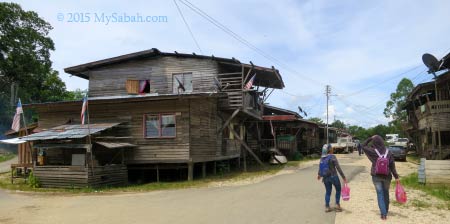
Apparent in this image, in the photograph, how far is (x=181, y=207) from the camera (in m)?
10.8

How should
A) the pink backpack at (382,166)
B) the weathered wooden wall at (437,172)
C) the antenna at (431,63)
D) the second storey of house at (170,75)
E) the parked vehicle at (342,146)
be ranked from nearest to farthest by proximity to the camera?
1. the pink backpack at (382,166)
2. the weathered wooden wall at (437,172)
3. the second storey of house at (170,75)
4. the antenna at (431,63)
5. the parked vehicle at (342,146)

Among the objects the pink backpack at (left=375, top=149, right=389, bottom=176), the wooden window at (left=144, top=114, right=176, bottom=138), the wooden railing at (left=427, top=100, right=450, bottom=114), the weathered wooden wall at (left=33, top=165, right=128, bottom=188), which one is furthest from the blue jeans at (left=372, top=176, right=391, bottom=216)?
the wooden railing at (left=427, top=100, right=450, bottom=114)

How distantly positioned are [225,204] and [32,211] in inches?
219

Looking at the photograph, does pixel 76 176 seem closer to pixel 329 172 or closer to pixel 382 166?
pixel 329 172

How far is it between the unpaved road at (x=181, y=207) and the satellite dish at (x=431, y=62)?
13631 millimetres

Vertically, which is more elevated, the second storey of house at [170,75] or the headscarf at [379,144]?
the second storey of house at [170,75]

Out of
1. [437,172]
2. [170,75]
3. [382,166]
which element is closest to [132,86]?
[170,75]

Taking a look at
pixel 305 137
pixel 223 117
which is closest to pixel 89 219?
pixel 223 117

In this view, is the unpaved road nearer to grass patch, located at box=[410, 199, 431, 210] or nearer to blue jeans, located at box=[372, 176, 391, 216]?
blue jeans, located at box=[372, 176, 391, 216]

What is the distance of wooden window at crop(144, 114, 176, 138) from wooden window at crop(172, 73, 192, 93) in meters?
4.48

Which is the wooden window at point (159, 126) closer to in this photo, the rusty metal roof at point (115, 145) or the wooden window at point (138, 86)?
the rusty metal roof at point (115, 145)

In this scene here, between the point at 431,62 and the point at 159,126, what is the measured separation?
16999 millimetres

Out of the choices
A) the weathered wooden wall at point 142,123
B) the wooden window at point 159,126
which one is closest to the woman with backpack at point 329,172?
the weathered wooden wall at point 142,123

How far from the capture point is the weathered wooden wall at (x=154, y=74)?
22469mm
